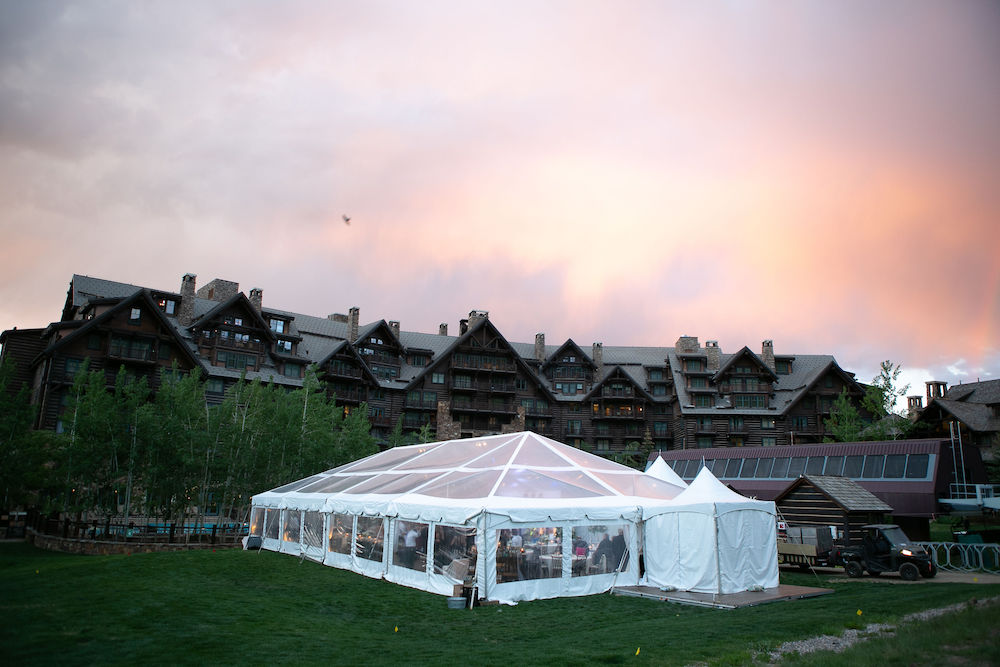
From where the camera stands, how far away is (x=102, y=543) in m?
25.8

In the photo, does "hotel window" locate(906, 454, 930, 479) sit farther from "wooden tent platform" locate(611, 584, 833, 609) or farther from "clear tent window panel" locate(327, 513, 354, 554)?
"clear tent window panel" locate(327, 513, 354, 554)

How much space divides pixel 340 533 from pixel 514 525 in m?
7.81

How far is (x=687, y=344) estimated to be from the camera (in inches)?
2581

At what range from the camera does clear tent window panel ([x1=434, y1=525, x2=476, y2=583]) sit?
16.7 meters

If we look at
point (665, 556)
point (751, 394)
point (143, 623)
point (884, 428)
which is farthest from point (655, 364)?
point (143, 623)

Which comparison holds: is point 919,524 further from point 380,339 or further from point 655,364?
point 380,339

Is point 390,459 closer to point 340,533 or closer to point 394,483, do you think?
point 394,483

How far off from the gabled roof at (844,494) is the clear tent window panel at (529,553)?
43.0ft

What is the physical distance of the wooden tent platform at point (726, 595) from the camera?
51.2 ft

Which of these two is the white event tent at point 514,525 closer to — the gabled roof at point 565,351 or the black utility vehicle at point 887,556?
the black utility vehicle at point 887,556

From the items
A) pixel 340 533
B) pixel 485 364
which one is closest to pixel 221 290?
pixel 485 364

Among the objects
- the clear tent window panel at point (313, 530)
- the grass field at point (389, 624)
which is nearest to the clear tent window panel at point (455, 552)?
the grass field at point (389, 624)

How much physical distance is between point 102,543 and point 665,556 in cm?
2110

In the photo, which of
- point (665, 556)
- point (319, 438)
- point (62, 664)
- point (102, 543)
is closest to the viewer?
point (62, 664)
